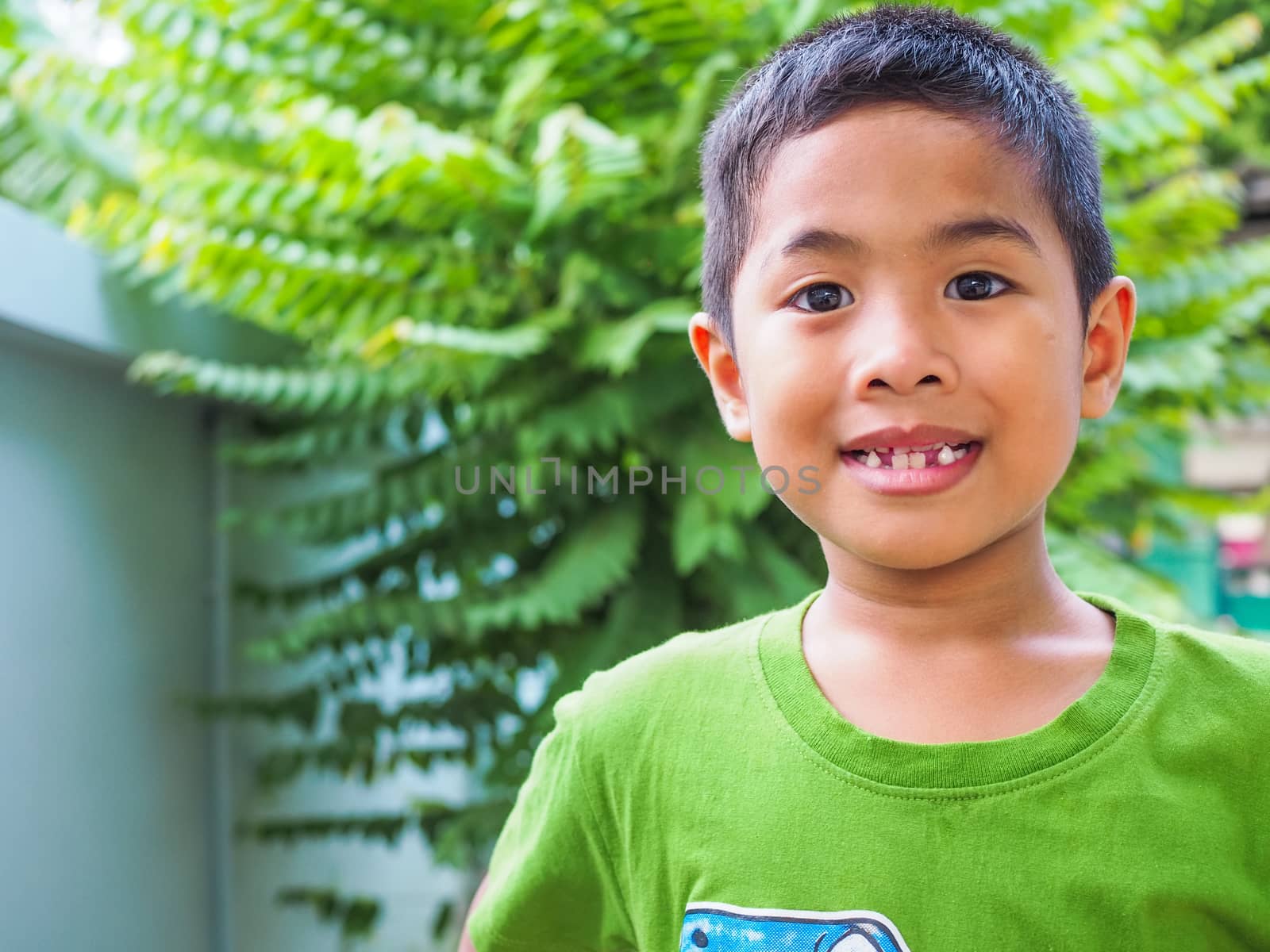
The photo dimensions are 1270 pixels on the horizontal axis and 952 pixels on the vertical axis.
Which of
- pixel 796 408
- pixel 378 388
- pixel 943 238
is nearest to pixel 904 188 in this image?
pixel 943 238

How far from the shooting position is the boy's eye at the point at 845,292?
0.71 m

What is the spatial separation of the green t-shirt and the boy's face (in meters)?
0.12

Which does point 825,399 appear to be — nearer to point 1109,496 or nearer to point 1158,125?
point 1158,125

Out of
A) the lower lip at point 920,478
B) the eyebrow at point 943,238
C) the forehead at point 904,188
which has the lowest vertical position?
the lower lip at point 920,478

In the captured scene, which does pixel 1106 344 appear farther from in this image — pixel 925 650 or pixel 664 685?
pixel 664 685

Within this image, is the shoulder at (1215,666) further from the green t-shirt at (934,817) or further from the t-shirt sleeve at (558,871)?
the t-shirt sleeve at (558,871)

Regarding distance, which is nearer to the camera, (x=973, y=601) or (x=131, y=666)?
(x=973, y=601)

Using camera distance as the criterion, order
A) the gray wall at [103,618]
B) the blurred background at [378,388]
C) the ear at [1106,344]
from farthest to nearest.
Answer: the gray wall at [103,618] < the blurred background at [378,388] < the ear at [1106,344]

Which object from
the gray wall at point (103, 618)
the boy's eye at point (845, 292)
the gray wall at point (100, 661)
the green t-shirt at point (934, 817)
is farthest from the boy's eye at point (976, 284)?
the gray wall at point (100, 661)

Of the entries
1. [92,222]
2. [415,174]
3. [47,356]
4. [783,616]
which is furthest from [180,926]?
[783,616]

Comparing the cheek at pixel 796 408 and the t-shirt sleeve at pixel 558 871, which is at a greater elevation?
the cheek at pixel 796 408

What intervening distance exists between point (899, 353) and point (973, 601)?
18 centimetres

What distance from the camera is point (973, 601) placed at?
0.77m

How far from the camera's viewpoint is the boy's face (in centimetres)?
69
